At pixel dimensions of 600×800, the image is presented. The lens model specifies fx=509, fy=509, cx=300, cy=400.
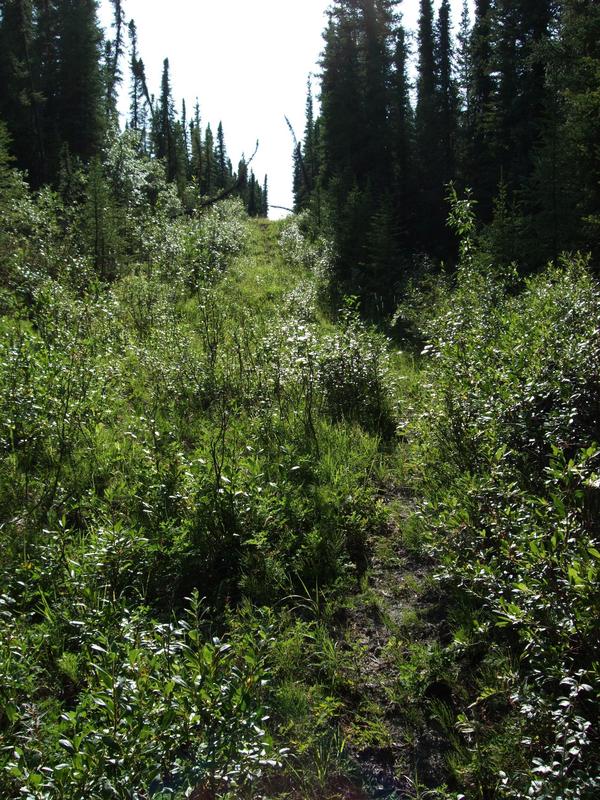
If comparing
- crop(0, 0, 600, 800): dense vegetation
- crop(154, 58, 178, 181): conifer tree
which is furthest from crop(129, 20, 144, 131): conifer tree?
crop(0, 0, 600, 800): dense vegetation

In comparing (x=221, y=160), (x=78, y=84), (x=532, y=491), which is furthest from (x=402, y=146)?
(x=221, y=160)

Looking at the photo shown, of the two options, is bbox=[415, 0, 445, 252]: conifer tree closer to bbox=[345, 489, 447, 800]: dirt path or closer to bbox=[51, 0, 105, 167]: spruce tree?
bbox=[51, 0, 105, 167]: spruce tree

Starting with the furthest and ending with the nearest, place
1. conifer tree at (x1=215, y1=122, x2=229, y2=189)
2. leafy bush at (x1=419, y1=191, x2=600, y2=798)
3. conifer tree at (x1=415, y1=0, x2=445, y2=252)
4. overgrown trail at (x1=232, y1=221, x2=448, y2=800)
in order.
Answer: conifer tree at (x1=215, y1=122, x2=229, y2=189)
conifer tree at (x1=415, y1=0, x2=445, y2=252)
overgrown trail at (x1=232, y1=221, x2=448, y2=800)
leafy bush at (x1=419, y1=191, x2=600, y2=798)

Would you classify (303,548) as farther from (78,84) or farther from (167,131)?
(167,131)

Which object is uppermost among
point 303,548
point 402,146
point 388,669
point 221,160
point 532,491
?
point 221,160

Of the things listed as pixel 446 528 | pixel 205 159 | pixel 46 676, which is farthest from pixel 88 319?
pixel 205 159

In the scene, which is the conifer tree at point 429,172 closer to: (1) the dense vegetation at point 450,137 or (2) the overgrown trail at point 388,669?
(1) the dense vegetation at point 450,137

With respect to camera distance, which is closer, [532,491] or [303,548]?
[532,491]

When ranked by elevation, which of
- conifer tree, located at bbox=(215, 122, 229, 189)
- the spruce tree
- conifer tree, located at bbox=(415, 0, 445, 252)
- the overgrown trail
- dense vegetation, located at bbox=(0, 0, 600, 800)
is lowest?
the overgrown trail

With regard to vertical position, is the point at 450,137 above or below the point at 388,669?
above

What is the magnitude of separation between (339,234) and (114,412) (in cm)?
1380

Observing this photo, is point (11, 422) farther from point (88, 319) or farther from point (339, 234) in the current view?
point (339, 234)

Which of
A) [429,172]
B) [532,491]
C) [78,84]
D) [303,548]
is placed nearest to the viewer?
[532,491]

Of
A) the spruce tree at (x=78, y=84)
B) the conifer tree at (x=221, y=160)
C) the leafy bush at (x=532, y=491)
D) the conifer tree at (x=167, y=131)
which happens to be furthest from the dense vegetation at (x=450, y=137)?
the conifer tree at (x=221, y=160)
